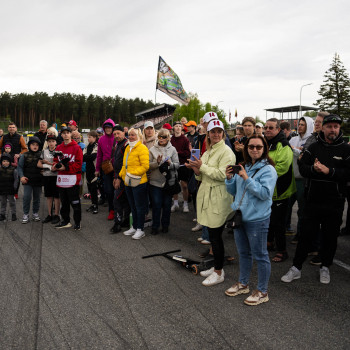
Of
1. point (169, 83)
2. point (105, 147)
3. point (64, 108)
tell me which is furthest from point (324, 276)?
point (64, 108)

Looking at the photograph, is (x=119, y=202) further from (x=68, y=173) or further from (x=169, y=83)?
(x=169, y=83)

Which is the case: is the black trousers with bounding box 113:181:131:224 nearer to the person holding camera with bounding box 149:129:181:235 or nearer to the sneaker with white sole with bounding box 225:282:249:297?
the person holding camera with bounding box 149:129:181:235

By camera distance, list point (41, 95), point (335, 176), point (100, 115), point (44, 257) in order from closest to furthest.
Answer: point (335, 176)
point (44, 257)
point (41, 95)
point (100, 115)

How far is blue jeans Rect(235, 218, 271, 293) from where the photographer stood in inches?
129

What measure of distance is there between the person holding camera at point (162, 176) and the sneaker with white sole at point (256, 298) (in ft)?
9.32

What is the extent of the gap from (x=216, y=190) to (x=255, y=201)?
69 cm

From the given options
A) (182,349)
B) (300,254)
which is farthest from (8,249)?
(300,254)

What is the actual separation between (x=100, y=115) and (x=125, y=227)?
99040 mm

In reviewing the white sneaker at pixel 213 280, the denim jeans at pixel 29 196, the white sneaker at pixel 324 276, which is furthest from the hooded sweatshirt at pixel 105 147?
the white sneaker at pixel 324 276

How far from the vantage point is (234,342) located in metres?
2.70

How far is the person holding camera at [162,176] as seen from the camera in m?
5.88

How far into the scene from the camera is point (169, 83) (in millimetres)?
15234

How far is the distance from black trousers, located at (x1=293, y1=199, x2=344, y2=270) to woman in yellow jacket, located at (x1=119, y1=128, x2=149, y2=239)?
9.40ft

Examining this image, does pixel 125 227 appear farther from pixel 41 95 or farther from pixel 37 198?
pixel 41 95
